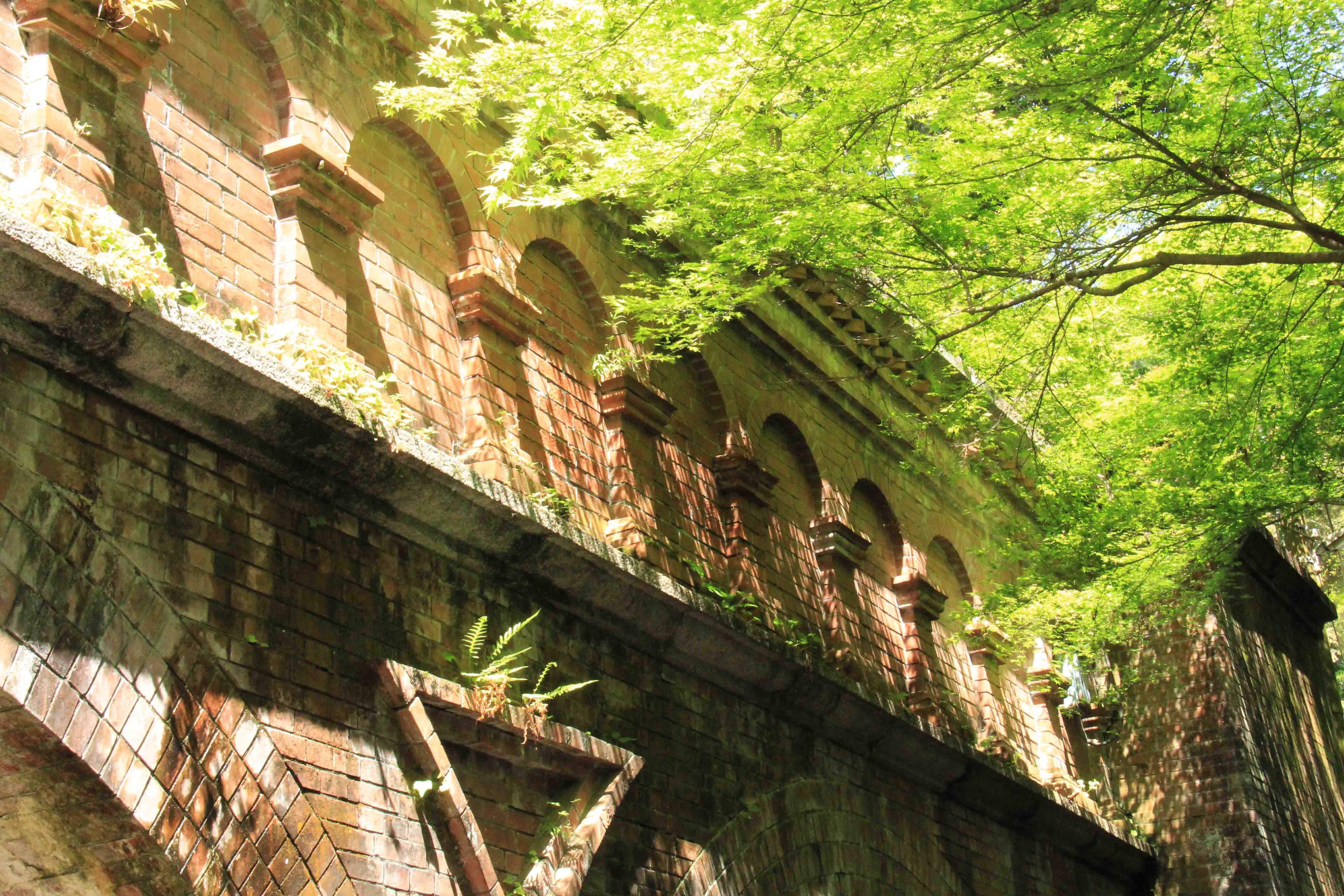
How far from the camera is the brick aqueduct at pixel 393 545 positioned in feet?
18.7

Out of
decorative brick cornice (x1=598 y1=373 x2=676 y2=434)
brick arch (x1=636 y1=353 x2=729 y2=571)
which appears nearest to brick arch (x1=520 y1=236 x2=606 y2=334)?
decorative brick cornice (x1=598 y1=373 x2=676 y2=434)

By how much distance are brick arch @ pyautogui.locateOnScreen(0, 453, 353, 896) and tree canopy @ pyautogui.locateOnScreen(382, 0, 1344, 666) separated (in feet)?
11.8

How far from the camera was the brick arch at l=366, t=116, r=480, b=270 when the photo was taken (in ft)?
29.3

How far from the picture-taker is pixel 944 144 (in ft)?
29.1

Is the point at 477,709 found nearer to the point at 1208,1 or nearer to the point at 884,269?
the point at 884,269

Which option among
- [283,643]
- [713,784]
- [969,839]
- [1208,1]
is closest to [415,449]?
[283,643]

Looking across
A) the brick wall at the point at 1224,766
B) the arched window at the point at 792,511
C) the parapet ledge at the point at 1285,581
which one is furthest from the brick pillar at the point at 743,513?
the parapet ledge at the point at 1285,581

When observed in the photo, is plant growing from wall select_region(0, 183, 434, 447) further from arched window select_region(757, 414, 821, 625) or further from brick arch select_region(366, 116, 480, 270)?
arched window select_region(757, 414, 821, 625)

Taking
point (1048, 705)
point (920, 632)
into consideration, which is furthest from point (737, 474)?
point (1048, 705)

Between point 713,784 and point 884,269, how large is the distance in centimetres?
358

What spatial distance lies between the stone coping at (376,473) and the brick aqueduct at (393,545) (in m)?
0.02

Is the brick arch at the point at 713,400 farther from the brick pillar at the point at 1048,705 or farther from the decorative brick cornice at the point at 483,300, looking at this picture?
the brick pillar at the point at 1048,705

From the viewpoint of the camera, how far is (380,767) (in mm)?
6691

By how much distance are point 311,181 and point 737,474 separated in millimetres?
4868
